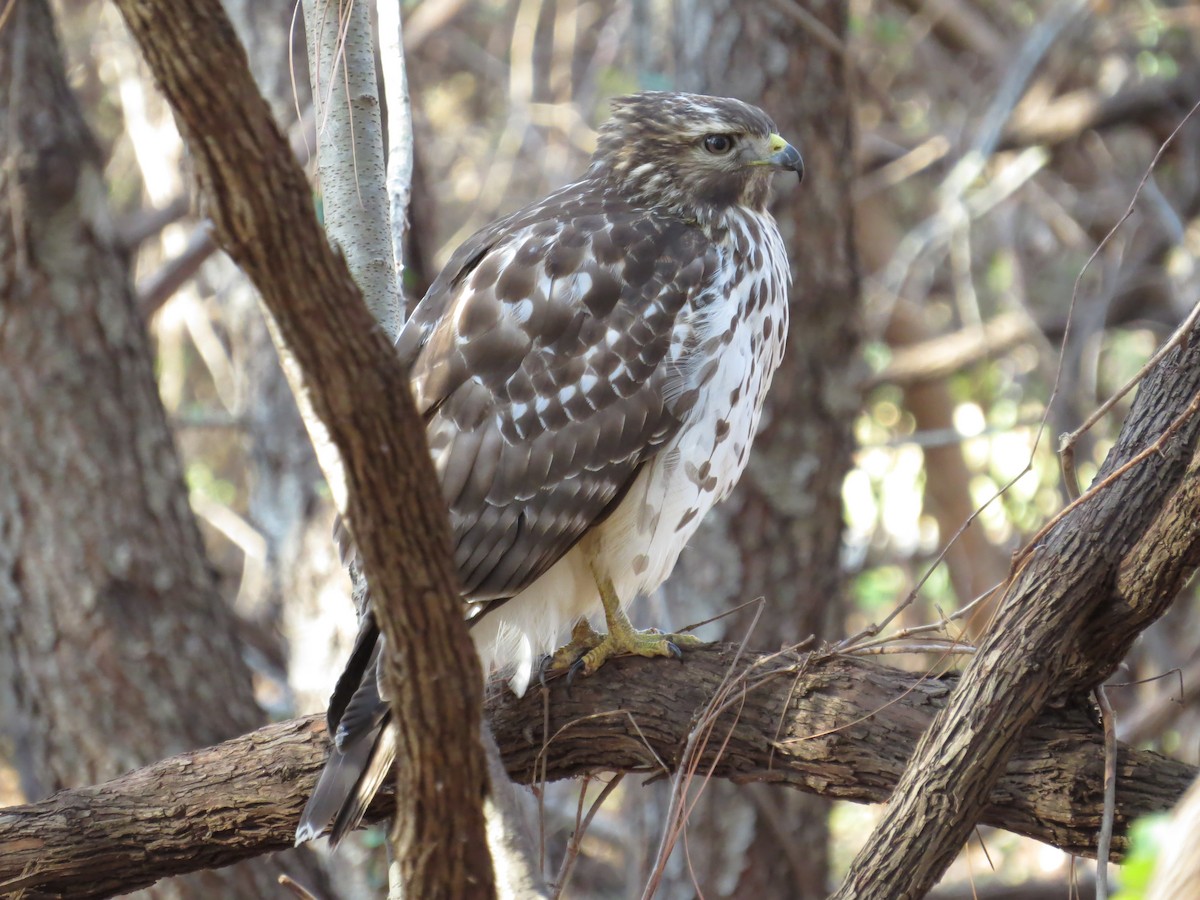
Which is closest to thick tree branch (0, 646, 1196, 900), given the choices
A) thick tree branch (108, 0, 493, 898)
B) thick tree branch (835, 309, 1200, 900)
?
thick tree branch (835, 309, 1200, 900)

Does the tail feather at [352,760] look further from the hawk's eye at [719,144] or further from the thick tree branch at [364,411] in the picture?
the hawk's eye at [719,144]

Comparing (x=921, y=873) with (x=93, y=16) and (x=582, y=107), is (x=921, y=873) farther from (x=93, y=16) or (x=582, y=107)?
(x=93, y=16)

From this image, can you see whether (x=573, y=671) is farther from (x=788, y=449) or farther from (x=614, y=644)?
(x=788, y=449)

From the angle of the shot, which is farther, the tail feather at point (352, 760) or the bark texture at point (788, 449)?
the bark texture at point (788, 449)

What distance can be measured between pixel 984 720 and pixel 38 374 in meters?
2.84

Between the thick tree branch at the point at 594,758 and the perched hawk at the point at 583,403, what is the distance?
0.14m

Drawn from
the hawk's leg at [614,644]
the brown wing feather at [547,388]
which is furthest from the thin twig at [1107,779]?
the brown wing feather at [547,388]

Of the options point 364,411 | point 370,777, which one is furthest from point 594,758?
point 364,411

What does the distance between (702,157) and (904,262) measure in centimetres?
353

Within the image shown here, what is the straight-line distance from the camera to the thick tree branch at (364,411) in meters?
1.42

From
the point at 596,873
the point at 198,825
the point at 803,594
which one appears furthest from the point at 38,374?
the point at 596,873

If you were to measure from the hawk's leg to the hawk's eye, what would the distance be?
100 cm

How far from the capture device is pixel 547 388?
2.94 m

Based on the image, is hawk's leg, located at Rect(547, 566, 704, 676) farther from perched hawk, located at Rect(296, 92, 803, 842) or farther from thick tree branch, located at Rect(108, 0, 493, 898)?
thick tree branch, located at Rect(108, 0, 493, 898)
